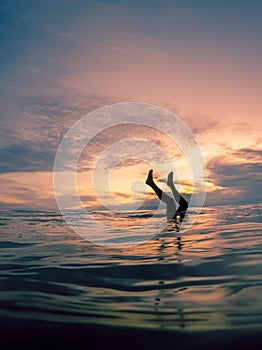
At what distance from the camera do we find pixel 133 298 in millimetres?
3643

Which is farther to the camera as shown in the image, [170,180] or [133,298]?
[170,180]

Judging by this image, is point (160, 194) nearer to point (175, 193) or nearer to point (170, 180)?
point (170, 180)

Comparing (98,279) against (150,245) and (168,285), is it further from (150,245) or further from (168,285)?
(150,245)

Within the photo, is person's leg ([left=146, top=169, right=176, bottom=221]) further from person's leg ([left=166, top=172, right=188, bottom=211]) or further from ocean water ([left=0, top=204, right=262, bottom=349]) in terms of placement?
ocean water ([left=0, top=204, right=262, bottom=349])

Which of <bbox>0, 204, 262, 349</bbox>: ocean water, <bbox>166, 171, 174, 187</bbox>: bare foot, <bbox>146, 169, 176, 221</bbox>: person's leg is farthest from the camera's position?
<bbox>166, 171, 174, 187</bbox>: bare foot

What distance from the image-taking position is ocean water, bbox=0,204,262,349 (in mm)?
2467

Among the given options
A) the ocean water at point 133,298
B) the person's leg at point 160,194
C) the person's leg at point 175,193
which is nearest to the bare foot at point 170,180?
the person's leg at point 175,193

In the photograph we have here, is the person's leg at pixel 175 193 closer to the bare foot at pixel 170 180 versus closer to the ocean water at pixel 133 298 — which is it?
the bare foot at pixel 170 180

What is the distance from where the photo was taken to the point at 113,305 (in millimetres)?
3375

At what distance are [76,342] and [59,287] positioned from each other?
5.90 ft

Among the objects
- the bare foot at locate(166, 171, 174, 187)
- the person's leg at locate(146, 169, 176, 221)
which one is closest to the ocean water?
the person's leg at locate(146, 169, 176, 221)

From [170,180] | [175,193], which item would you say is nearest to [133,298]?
[170,180]

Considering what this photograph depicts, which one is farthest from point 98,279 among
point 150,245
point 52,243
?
point 52,243

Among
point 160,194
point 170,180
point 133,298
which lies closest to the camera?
point 133,298
